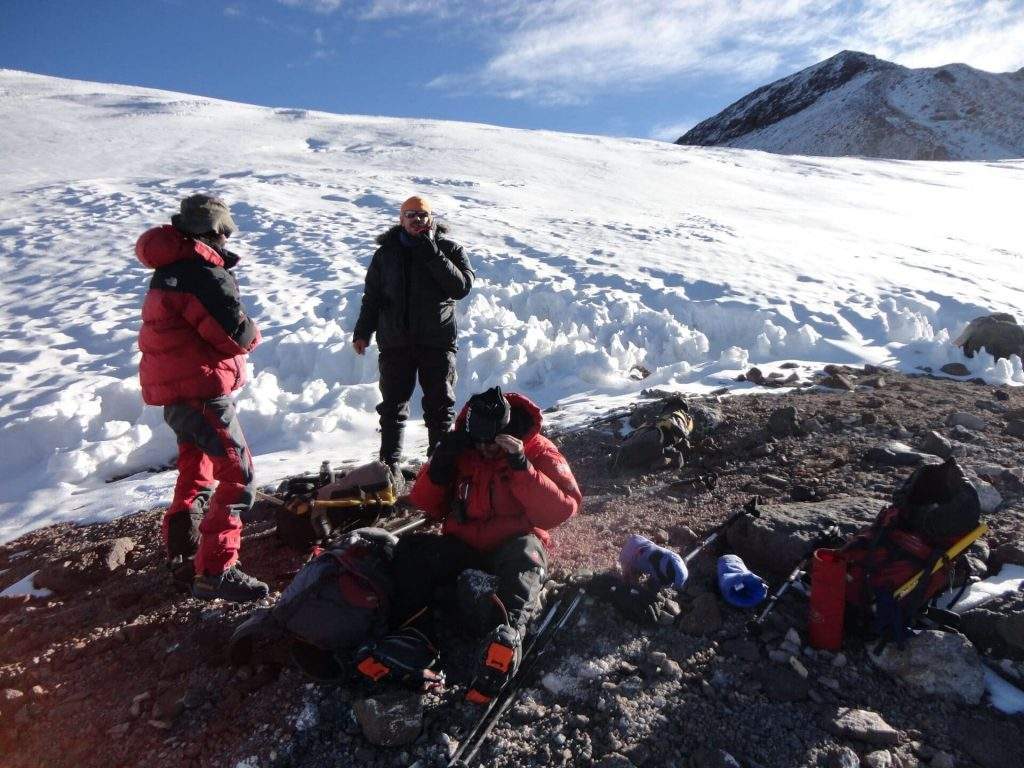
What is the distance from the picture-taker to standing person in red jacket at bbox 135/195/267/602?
3.10 metres

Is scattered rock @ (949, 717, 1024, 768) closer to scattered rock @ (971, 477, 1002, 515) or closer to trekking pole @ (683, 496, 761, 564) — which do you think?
trekking pole @ (683, 496, 761, 564)

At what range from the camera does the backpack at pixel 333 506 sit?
153 inches

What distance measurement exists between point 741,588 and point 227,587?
8.69 ft

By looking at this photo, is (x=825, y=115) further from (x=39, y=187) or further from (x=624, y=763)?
(x=624, y=763)

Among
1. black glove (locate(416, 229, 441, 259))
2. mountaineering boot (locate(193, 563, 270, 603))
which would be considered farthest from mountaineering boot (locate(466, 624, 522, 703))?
black glove (locate(416, 229, 441, 259))

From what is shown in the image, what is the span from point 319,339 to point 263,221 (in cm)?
620

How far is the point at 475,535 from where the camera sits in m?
3.21

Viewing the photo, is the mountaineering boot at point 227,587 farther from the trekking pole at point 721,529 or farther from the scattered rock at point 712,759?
the trekking pole at point 721,529

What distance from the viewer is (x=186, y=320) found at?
10.4 feet

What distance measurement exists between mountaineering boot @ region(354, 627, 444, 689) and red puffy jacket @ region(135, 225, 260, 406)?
5.34 feet

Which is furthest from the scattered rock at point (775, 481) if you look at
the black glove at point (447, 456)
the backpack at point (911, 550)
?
the black glove at point (447, 456)

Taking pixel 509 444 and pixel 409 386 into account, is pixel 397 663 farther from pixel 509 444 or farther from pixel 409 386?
pixel 409 386

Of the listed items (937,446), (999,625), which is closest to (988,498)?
(937,446)

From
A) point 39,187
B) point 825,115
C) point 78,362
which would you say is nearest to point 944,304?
point 78,362
